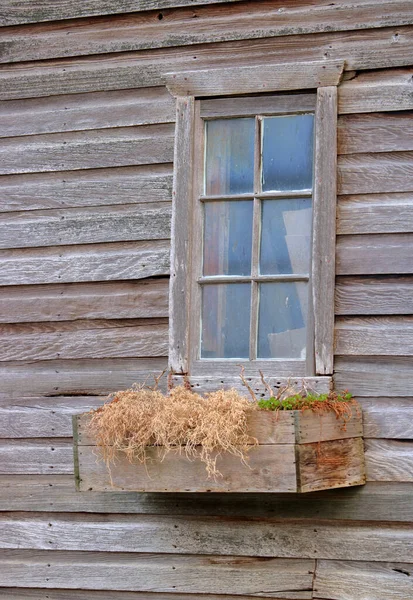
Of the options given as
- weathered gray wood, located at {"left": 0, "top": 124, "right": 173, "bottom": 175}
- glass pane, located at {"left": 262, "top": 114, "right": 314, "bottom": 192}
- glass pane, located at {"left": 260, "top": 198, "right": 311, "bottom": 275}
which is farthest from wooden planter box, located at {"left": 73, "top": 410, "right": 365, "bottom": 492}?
weathered gray wood, located at {"left": 0, "top": 124, "right": 173, "bottom": 175}

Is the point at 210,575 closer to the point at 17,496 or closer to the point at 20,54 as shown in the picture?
the point at 17,496

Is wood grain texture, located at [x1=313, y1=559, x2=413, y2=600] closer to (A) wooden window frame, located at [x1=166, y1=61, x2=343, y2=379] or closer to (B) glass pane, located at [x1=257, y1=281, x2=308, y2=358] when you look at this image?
(A) wooden window frame, located at [x1=166, y1=61, x2=343, y2=379]

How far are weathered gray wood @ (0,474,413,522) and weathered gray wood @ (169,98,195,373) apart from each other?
0.67 meters

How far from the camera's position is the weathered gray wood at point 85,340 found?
5.18 metres

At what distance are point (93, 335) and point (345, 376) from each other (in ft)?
4.30

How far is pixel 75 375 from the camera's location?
17.4 feet

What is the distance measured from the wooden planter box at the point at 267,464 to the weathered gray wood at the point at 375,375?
15 cm

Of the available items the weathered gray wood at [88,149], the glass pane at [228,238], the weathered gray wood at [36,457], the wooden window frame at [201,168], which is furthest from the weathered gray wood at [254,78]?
the weathered gray wood at [36,457]

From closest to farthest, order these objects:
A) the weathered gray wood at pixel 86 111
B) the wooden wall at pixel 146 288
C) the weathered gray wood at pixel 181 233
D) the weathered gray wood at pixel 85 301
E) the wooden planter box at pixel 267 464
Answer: the wooden planter box at pixel 267 464 → the wooden wall at pixel 146 288 → the weathered gray wood at pixel 181 233 → the weathered gray wood at pixel 85 301 → the weathered gray wood at pixel 86 111

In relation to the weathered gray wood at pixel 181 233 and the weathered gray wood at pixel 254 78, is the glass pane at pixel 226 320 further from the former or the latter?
the weathered gray wood at pixel 254 78

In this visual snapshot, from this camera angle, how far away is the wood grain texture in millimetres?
4727

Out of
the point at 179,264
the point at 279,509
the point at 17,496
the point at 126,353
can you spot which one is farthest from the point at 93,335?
the point at 279,509

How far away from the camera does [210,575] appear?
500 centimetres

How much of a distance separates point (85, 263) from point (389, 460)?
1821mm
